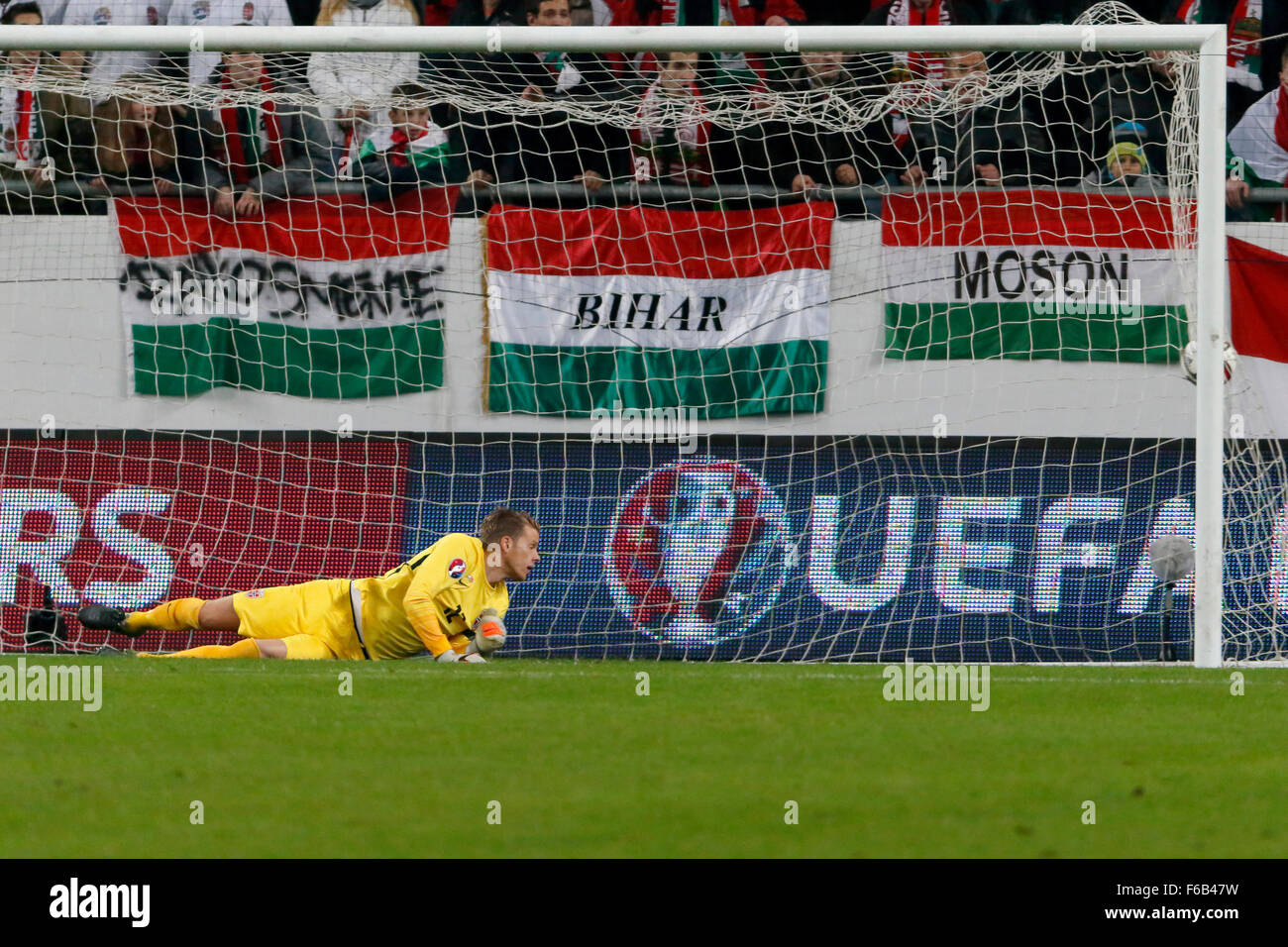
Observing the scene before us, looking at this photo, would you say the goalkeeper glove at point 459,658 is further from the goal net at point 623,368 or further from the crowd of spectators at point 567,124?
→ the crowd of spectators at point 567,124

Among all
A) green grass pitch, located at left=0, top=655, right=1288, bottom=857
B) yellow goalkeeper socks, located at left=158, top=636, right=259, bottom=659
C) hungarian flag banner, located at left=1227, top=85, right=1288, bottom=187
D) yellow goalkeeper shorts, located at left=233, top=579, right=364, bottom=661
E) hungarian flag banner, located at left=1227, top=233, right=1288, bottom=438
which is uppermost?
hungarian flag banner, located at left=1227, top=85, right=1288, bottom=187

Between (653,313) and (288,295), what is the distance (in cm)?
242

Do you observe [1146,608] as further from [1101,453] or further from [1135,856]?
[1135,856]

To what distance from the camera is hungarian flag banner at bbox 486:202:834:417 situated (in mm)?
11594

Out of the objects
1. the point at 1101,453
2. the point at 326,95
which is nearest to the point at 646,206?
the point at 326,95

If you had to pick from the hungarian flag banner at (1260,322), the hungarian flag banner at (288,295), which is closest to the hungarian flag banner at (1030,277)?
the hungarian flag banner at (1260,322)

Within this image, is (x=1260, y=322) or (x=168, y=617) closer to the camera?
(x=168, y=617)

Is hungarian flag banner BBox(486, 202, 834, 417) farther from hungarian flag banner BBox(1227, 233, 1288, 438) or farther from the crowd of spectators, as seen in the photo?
hungarian flag banner BBox(1227, 233, 1288, 438)

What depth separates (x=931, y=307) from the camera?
37.9 ft

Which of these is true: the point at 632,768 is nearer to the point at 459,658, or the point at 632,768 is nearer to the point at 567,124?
the point at 459,658

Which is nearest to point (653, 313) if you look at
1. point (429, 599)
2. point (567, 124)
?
point (567, 124)

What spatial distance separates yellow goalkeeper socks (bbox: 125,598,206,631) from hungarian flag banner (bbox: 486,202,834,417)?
9.13 feet

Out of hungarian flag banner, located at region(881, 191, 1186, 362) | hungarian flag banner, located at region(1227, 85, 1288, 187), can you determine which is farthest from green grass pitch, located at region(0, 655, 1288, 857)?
hungarian flag banner, located at region(1227, 85, 1288, 187)

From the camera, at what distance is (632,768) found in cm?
550
